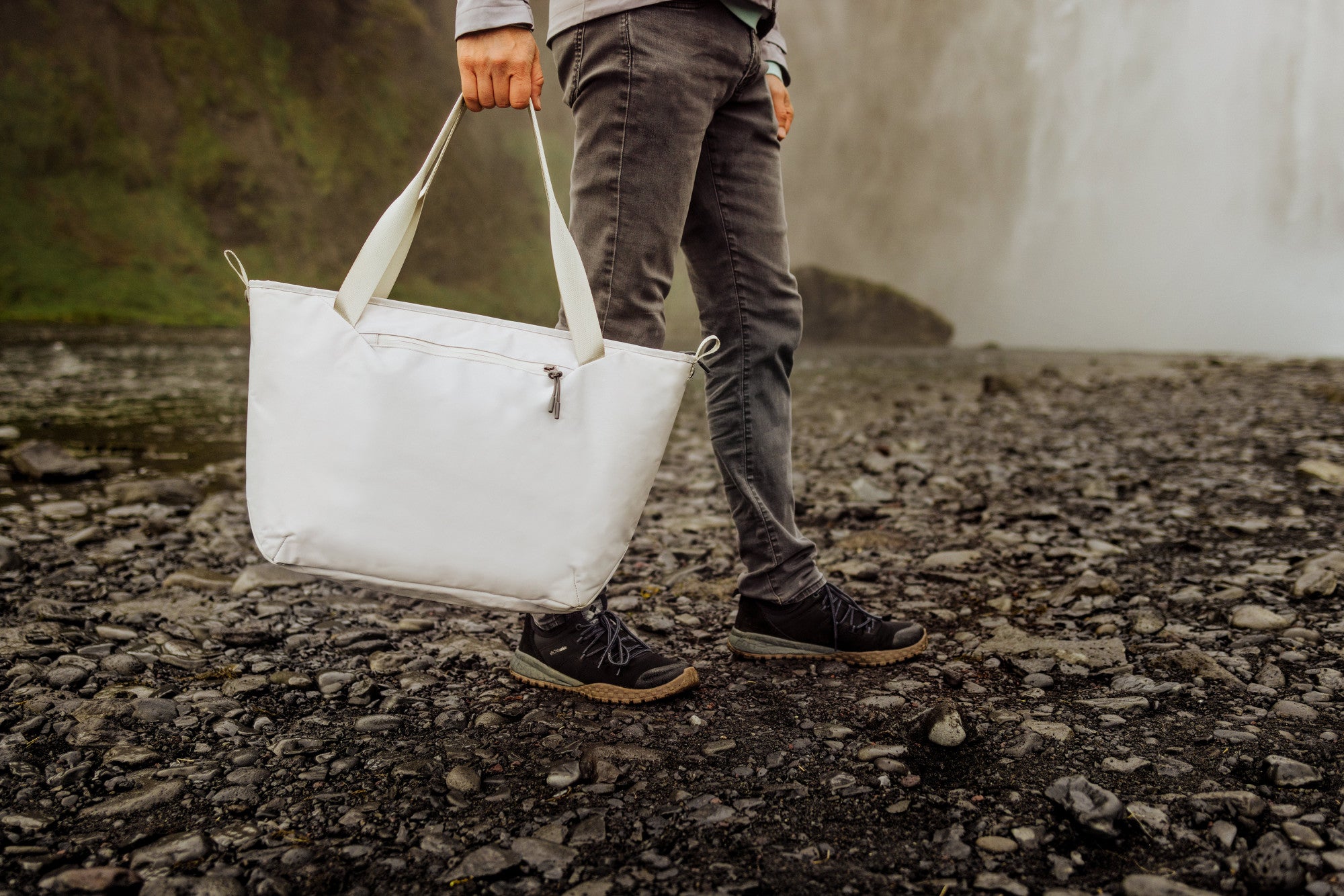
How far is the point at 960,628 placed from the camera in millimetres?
3713

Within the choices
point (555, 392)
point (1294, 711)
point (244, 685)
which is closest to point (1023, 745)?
point (1294, 711)

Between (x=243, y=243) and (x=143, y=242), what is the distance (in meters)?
Result: 13.6

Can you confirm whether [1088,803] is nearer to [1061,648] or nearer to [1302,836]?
[1302,836]

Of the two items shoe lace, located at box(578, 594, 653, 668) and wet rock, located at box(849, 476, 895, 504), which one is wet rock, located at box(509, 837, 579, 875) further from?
wet rock, located at box(849, 476, 895, 504)

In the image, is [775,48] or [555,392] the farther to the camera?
[775,48]

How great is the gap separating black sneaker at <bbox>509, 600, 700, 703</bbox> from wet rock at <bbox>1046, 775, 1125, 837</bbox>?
1.25 meters

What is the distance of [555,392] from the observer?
6.99 feet

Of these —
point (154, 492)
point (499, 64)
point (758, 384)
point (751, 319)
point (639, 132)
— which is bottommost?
point (154, 492)

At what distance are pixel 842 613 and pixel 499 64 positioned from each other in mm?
2387

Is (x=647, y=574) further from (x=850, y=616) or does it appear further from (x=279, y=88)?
(x=279, y=88)

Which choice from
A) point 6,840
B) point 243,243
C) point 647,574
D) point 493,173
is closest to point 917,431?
point 647,574

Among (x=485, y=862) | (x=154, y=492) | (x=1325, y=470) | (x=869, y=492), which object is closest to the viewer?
(x=485, y=862)

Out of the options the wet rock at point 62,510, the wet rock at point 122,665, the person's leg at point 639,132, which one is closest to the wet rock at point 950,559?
the person's leg at point 639,132

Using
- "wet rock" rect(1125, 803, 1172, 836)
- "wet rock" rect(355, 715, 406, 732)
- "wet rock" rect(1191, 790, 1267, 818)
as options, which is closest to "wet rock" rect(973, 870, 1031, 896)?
"wet rock" rect(1125, 803, 1172, 836)
